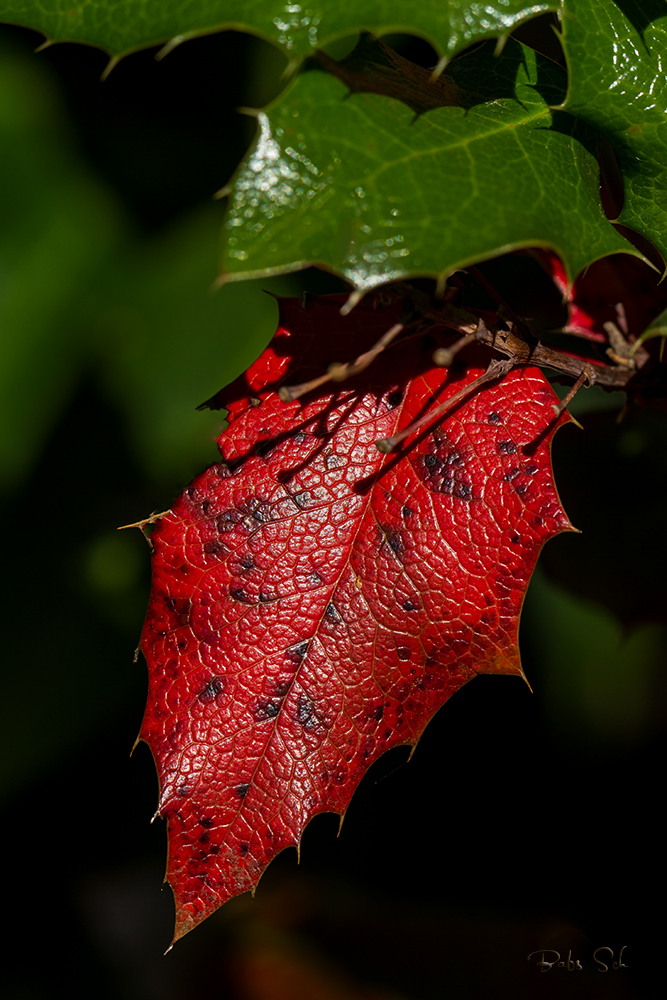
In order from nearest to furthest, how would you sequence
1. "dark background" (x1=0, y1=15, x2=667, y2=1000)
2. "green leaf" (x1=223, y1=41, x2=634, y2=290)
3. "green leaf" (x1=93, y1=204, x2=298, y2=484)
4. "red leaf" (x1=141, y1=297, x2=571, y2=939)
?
1. "green leaf" (x1=223, y1=41, x2=634, y2=290)
2. "red leaf" (x1=141, y1=297, x2=571, y2=939)
3. "dark background" (x1=0, y1=15, x2=667, y2=1000)
4. "green leaf" (x1=93, y1=204, x2=298, y2=484)

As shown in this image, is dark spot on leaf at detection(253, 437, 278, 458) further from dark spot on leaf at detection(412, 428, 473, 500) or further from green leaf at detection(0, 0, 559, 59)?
green leaf at detection(0, 0, 559, 59)

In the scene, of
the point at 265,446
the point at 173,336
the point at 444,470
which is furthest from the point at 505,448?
the point at 173,336

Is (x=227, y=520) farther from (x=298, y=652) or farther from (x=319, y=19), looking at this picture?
(x=319, y=19)

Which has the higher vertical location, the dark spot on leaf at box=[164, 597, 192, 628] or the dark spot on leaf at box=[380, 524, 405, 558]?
the dark spot on leaf at box=[380, 524, 405, 558]

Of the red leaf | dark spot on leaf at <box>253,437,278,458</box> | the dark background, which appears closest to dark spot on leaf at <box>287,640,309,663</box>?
the red leaf

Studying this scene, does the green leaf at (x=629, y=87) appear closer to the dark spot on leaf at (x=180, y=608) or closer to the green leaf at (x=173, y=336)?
the dark spot on leaf at (x=180, y=608)

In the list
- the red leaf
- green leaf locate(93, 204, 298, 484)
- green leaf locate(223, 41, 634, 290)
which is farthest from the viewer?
green leaf locate(93, 204, 298, 484)

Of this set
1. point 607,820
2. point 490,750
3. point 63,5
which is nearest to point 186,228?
point 63,5

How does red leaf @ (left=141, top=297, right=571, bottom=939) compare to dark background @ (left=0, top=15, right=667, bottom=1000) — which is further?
dark background @ (left=0, top=15, right=667, bottom=1000)

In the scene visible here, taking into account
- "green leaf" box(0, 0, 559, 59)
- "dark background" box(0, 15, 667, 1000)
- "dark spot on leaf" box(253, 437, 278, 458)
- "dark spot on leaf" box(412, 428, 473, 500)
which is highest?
"green leaf" box(0, 0, 559, 59)
